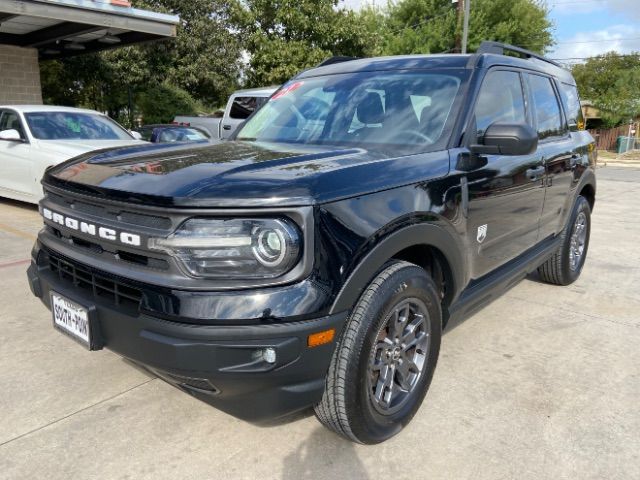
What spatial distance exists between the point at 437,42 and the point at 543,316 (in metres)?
28.0

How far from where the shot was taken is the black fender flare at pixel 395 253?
201 cm

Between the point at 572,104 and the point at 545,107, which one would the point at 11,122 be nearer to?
the point at 545,107

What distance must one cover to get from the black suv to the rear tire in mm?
1347

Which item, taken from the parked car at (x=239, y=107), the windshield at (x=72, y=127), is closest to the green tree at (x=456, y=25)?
the parked car at (x=239, y=107)

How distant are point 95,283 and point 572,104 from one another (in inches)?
160

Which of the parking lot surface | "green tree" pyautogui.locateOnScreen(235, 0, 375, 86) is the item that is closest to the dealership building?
"green tree" pyautogui.locateOnScreen(235, 0, 375, 86)

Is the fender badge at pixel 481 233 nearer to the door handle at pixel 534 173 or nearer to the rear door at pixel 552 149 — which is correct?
the door handle at pixel 534 173

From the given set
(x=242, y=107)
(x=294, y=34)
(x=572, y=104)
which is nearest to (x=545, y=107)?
(x=572, y=104)

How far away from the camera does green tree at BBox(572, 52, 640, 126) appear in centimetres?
3438

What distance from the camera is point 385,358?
2.37 meters

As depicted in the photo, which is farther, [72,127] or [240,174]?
[72,127]

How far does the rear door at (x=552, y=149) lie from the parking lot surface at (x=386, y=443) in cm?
82

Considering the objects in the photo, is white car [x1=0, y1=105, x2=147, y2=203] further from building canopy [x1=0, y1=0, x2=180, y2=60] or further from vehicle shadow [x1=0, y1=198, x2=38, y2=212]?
building canopy [x1=0, y1=0, x2=180, y2=60]

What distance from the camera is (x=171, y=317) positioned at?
1.90 metres
